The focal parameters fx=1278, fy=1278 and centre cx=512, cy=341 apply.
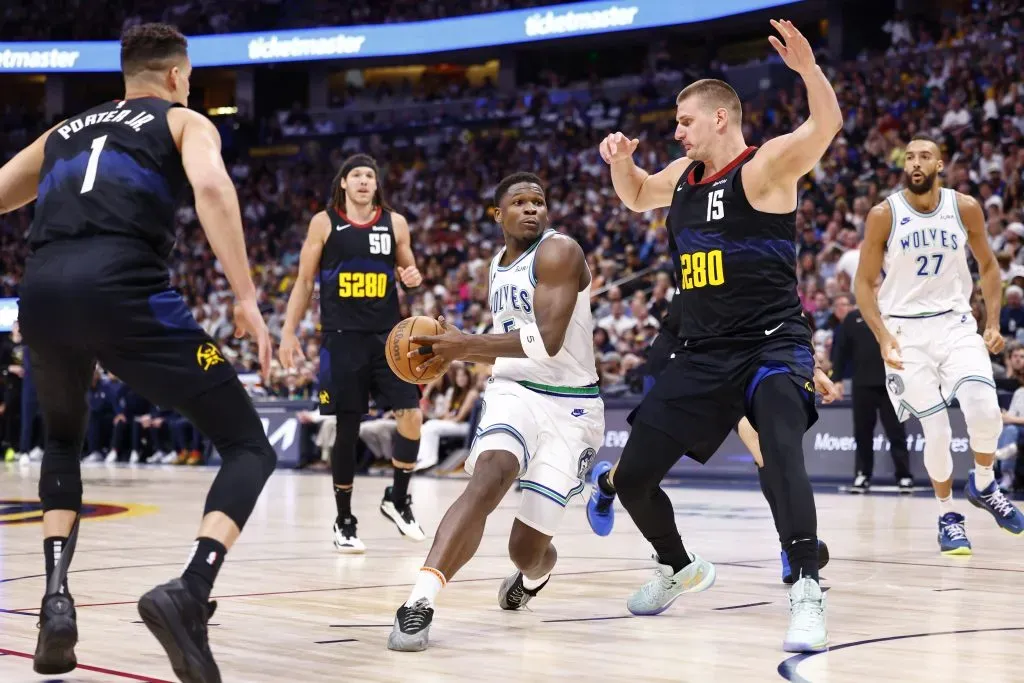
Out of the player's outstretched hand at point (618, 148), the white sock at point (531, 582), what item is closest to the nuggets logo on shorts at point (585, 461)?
the white sock at point (531, 582)

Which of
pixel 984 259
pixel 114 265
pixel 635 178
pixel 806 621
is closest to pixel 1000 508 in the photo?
pixel 984 259

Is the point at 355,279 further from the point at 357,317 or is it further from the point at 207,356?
the point at 207,356

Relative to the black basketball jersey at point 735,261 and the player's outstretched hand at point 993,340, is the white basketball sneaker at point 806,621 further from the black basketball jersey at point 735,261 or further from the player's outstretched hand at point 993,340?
the player's outstretched hand at point 993,340

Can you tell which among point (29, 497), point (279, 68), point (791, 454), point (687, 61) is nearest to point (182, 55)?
point (791, 454)

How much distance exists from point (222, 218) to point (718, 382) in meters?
2.17

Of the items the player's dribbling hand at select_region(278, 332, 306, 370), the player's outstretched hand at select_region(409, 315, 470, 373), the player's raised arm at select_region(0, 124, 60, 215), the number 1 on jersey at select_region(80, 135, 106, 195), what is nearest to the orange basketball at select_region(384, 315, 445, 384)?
the player's outstretched hand at select_region(409, 315, 470, 373)

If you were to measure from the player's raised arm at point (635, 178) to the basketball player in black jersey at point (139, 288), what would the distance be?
6.90ft

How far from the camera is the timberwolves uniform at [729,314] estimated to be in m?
5.08

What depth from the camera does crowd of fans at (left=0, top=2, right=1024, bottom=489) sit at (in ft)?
56.5

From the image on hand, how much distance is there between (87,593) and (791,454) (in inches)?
130

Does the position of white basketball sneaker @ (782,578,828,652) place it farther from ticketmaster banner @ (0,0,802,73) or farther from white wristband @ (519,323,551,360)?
ticketmaster banner @ (0,0,802,73)

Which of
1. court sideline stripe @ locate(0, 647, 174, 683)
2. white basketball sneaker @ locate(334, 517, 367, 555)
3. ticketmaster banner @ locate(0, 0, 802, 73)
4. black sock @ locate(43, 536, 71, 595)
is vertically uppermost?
ticketmaster banner @ locate(0, 0, 802, 73)

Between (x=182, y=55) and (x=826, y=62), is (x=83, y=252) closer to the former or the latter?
(x=182, y=55)

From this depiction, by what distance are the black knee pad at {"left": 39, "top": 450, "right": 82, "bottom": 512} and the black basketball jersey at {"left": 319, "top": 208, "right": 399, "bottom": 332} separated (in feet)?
13.9
